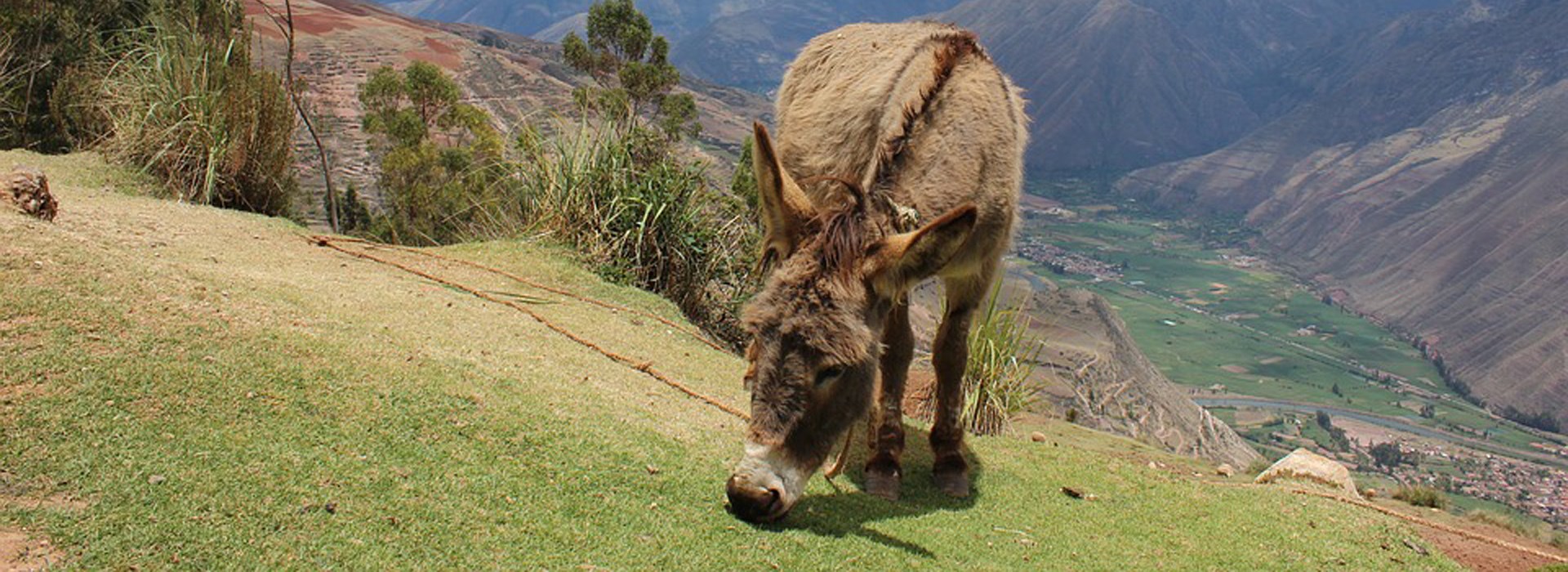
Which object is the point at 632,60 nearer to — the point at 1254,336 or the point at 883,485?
the point at 883,485

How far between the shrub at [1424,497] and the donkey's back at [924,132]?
389 centimetres

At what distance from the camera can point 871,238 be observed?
405 centimetres

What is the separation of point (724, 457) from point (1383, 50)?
16538 cm

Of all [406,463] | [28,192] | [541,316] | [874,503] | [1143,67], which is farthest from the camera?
[1143,67]

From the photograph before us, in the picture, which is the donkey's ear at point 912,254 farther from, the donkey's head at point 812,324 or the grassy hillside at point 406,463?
the grassy hillside at point 406,463

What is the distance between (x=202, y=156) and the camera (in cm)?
951

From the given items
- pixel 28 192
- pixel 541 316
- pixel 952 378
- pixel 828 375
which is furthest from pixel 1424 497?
pixel 28 192

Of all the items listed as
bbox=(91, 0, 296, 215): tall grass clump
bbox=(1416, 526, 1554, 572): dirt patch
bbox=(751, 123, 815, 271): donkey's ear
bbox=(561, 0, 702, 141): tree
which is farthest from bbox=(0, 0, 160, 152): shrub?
bbox=(1416, 526, 1554, 572): dirt patch

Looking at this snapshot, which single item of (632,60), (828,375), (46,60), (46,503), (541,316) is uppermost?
(632,60)

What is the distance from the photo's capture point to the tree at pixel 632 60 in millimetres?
17703

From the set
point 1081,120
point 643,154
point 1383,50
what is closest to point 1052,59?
point 1081,120

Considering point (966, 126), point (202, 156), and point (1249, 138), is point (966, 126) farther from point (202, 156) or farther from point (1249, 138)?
point (1249, 138)

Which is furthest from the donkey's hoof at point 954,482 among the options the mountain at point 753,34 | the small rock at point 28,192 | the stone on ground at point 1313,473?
the mountain at point 753,34

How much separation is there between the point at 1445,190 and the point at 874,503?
9532 cm
